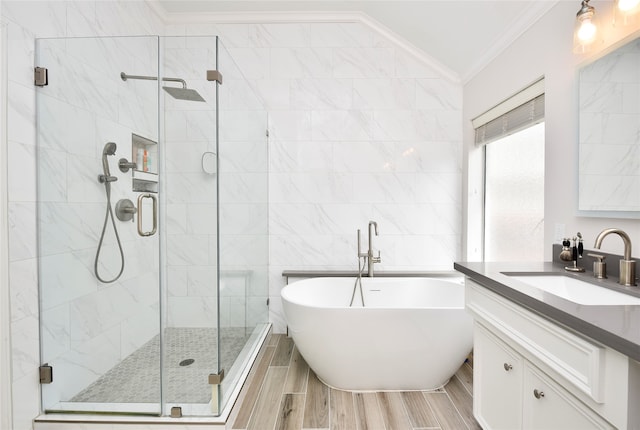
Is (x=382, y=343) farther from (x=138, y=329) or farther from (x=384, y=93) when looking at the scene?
(x=384, y=93)

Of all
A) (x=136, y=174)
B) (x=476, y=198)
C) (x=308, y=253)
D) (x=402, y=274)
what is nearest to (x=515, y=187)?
(x=476, y=198)

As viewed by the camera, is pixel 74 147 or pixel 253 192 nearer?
pixel 74 147

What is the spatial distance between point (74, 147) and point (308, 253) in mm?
1849

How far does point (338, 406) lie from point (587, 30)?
2275mm

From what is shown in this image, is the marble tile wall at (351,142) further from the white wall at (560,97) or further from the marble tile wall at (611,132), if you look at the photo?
the marble tile wall at (611,132)

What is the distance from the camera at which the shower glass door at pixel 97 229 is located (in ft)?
5.40

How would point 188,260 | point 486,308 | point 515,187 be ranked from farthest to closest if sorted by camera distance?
point 515,187 < point 188,260 < point 486,308

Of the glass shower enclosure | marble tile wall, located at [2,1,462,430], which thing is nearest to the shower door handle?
the glass shower enclosure

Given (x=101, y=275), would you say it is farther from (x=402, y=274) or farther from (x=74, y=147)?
(x=402, y=274)

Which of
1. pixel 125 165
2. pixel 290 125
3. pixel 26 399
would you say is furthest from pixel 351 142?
pixel 26 399

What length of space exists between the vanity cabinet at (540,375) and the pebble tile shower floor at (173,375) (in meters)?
1.32

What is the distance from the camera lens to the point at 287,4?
8.98 ft

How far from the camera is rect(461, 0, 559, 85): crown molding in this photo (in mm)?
1828

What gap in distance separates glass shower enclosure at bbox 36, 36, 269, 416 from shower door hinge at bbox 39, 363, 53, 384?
1 cm
